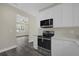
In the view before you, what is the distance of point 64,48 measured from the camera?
2086mm

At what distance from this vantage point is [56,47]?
2158 millimetres

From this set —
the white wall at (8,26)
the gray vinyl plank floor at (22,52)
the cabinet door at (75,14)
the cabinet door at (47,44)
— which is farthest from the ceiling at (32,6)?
the gray vinyl plank floor at (22,52)

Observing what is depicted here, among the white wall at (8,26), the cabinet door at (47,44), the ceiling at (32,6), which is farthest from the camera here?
the cabinet door at (47,44)

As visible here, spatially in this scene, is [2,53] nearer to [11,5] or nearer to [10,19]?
[10,19]

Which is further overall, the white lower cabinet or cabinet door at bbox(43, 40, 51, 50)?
cabinet door at bbox(43, 40, 51, 50)

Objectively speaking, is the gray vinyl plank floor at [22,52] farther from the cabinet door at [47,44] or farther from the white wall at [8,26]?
the cabinet door at [47,44]

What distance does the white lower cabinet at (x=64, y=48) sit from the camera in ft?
6.46

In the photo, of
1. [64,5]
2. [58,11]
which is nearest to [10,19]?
[58,11]

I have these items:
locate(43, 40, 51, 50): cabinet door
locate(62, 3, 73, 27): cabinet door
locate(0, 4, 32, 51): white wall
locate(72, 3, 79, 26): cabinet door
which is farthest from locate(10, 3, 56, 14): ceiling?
locate(43, 40, 51, 50): cabinet door

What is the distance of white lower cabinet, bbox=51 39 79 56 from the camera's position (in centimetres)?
197

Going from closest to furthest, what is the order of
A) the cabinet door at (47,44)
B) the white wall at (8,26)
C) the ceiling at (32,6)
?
the ceiling at (32,6), the white wall at (8,26), the cabinet door at (47,44)

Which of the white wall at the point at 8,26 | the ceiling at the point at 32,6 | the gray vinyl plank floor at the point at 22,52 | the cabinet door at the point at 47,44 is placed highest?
the ceiling at the point at 32,6

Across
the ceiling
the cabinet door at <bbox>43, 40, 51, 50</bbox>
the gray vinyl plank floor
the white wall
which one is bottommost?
the gray vinyl plank floor

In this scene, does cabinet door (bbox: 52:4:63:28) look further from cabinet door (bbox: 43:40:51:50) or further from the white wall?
the white wall
